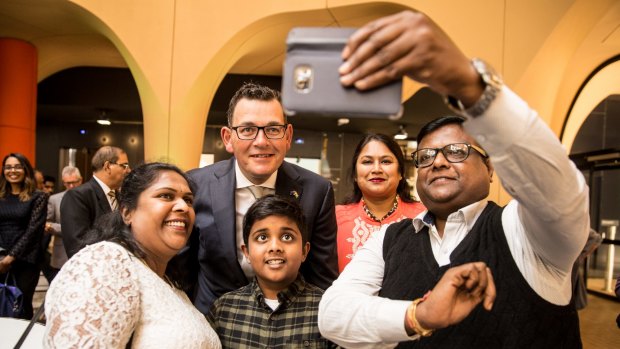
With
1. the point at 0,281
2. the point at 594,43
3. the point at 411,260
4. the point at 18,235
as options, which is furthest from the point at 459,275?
the point at 594,43

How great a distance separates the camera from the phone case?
65 centimetres

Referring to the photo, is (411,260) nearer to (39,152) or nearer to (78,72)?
(78,72)

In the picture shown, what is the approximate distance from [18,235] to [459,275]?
396 centimetres

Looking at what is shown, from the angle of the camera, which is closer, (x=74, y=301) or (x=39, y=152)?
(x=74, y=301)

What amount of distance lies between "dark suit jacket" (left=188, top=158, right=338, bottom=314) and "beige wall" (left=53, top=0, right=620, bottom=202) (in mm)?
3181

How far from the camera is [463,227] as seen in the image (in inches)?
46.5

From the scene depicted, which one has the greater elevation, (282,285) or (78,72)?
(78,72)

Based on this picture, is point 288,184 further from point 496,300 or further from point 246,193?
point 496,300

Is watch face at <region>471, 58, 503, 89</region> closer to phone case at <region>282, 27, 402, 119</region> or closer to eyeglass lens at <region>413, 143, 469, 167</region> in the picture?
phone case at <region>282, 27, 402, 119</region>

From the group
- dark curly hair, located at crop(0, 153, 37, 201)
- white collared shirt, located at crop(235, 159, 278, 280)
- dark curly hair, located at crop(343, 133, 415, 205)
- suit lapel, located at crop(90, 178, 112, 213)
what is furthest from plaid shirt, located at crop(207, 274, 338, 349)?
dark curly hair, located at crop(0, 153, 37, 201)

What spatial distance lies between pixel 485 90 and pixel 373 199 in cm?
191

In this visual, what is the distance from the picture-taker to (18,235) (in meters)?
3.81

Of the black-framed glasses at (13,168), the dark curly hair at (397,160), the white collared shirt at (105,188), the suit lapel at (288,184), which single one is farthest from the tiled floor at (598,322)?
the suit lapel at (288,184)

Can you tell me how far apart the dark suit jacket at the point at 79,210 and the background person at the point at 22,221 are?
74 cm
